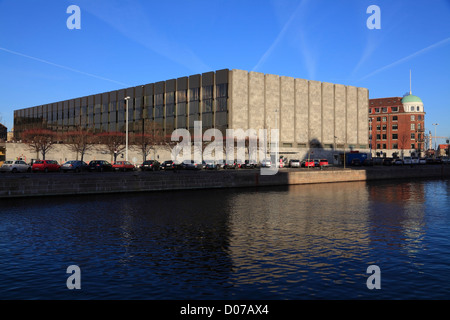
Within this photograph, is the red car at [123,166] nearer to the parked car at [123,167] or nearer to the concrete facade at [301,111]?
the parked car at [123,167]

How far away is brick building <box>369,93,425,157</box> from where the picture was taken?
153m

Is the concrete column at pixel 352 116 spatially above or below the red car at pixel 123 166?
above

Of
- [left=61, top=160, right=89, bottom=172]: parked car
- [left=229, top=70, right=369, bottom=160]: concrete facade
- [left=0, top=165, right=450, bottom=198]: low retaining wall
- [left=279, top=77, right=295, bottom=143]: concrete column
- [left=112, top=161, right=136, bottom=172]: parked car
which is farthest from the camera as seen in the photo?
[left=279, top=77, right=295, bottom=143]: concrete column

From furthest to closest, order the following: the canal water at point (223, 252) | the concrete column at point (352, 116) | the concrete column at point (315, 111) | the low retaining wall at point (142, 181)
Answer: the concrete column at point (352, 116), the concrete column at point (315, 111), the low retaining wall at point (142, 181), the canal water at point (223, 252)

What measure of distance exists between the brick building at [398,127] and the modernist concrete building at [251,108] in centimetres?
4652

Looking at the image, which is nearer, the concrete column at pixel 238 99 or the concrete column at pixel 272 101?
the concrete column at pixel 238 99

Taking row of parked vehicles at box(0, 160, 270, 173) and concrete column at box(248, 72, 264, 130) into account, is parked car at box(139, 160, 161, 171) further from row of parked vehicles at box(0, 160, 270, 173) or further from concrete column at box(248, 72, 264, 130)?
concrete column at box(248, 72, 264, 130)

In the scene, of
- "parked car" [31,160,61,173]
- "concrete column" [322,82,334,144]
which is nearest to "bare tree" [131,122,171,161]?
"parked car" [31,160,61,173]

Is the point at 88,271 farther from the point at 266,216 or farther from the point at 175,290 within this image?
the point at 266,216

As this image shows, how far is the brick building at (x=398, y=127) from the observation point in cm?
15262

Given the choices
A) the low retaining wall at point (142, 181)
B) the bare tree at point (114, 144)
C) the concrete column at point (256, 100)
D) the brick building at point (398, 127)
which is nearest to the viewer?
the low retaining wall at point (142, 181)

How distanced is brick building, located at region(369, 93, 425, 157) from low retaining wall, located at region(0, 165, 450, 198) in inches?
4037

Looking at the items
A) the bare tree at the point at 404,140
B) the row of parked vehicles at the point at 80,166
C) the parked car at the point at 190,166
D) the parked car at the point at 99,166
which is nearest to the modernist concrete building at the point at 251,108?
the parked car at the point at 190,166
